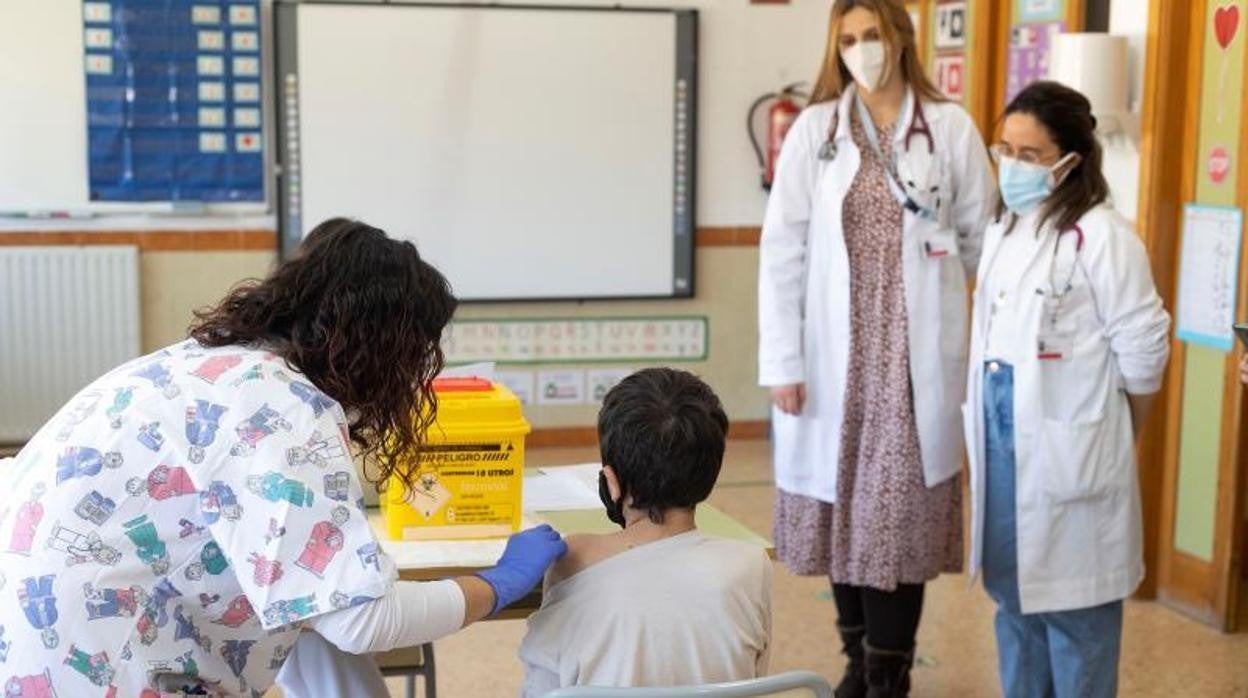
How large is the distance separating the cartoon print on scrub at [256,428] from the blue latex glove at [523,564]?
362 mm

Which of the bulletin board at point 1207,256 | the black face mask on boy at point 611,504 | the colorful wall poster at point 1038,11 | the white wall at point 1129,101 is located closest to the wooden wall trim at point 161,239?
the colorful wall poster at point 1038,11

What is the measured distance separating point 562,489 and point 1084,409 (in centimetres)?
103

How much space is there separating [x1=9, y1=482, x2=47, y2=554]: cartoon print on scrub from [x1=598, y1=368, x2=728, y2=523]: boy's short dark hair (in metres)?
0.68

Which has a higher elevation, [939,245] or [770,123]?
[770,123]

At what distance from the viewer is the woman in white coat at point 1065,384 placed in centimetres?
312

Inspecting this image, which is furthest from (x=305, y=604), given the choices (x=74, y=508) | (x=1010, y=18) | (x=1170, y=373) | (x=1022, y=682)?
(x=1010, y=18)

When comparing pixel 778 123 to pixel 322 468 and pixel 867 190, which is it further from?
pixel 322 468

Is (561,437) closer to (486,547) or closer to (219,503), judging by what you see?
(486,547)

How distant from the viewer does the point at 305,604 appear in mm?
1810

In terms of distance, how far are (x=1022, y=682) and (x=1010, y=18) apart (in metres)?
2.69

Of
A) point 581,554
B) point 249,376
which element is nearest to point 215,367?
point 249,376

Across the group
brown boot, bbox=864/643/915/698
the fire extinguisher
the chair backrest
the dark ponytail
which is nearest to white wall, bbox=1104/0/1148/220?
the dark ponytail

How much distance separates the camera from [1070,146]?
318cm

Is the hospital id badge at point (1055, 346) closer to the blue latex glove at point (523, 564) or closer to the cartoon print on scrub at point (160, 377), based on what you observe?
the blue latex glove at point (523, 564)
